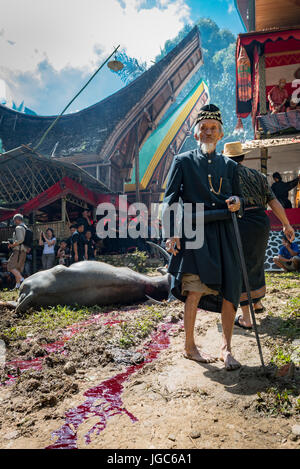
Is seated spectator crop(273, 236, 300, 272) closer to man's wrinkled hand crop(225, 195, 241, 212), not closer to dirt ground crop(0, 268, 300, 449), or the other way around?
dirt ground crop(0, 268, 300, 449)

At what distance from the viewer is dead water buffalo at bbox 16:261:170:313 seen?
Result: 4.54 m

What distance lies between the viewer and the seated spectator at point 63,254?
28.9 feet

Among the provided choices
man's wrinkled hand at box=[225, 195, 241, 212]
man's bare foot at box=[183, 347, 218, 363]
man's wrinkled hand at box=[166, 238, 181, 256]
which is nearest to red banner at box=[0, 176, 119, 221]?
man's wrinkled hand at box=[166, 238, 181, 256]

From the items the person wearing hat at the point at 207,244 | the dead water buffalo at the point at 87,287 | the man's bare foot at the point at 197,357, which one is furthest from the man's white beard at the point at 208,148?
the dead water buffalo at the point at 87,287

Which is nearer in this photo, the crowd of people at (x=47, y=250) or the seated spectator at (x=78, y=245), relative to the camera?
the crowd of people at (x=47, y=250)

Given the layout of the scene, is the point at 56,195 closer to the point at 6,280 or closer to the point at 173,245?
the point at 6,280

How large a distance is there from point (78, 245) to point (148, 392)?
6730 mm

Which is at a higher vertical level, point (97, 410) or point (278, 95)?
point (278, 95)

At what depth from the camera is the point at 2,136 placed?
581 inches

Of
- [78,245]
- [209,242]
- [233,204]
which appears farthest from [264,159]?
[209,242]

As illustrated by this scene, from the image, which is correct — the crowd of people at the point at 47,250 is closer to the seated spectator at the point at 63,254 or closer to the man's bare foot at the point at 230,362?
the seated spectator at the point at 63,254

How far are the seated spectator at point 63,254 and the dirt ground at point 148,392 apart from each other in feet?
18.1

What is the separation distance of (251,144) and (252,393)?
7.70 meters

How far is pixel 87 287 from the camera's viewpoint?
4766 millimetres
